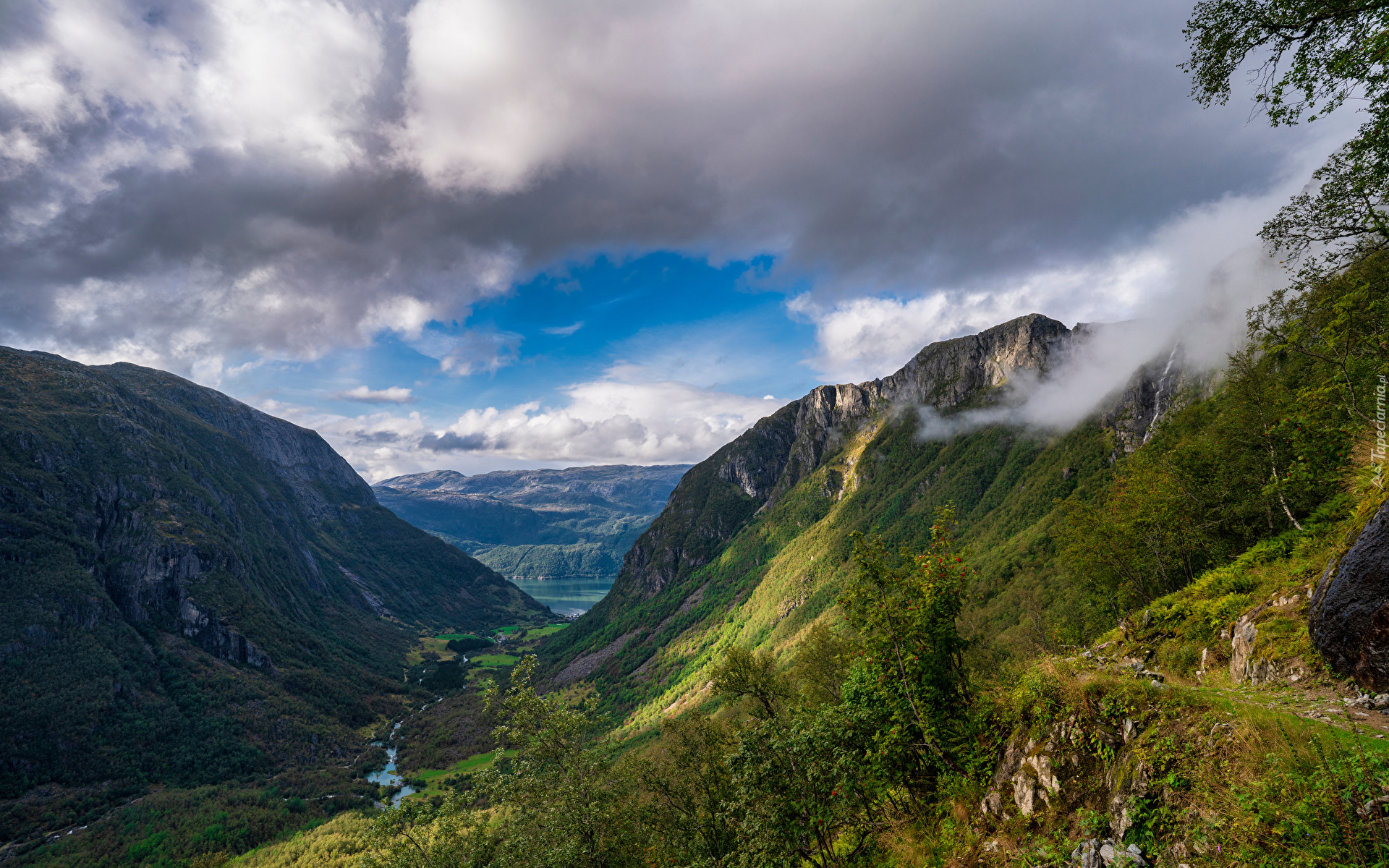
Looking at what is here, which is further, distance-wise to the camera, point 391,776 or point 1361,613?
point 391,776

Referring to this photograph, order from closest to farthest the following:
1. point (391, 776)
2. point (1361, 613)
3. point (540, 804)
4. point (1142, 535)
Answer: point (1361, 613) < point (540, 804) < point (1142, 535) < point (391, 776)

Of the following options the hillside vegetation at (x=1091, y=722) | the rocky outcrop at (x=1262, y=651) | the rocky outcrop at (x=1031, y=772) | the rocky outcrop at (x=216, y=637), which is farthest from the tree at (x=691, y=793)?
the rocky outcrop at (x=216, y=637)

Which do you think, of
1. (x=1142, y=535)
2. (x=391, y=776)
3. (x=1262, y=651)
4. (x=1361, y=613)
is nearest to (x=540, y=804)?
(x=1262, y=651)

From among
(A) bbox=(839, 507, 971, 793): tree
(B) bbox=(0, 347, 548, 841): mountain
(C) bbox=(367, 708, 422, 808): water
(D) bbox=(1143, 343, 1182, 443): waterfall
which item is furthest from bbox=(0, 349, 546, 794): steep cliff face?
(D) bbox=(1143, 343, 1182, 443): waterfall

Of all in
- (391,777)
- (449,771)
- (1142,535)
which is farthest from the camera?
(391,777)

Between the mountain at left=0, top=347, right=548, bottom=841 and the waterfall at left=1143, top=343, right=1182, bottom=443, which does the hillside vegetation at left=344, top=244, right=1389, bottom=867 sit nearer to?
the waterfall at left=1143, top=343, right=1182, bottom=443

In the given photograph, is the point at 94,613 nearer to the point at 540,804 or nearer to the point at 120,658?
the point at 120,658

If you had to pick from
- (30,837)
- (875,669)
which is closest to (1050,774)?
(875,669)

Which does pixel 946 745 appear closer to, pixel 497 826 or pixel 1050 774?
pixel 1050 774

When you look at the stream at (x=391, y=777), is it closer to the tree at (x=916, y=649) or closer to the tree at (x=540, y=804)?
the tree at (x=540, y=804)
